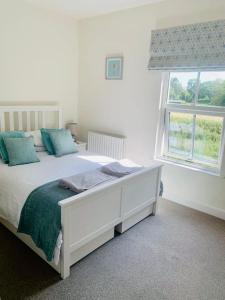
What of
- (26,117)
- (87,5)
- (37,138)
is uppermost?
(87,5)

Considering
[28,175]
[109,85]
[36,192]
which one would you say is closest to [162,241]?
[36,192]

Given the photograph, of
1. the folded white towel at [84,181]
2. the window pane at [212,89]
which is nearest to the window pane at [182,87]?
the window pane at [212,89]

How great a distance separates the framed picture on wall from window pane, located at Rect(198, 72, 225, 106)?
120 cm

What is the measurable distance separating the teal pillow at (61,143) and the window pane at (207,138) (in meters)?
1.65

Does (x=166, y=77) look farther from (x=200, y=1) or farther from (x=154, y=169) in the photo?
(x=154, y=169)

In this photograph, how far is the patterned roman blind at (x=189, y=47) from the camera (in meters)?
2.55

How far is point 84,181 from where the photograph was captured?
7.11 ft

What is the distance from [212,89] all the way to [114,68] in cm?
148

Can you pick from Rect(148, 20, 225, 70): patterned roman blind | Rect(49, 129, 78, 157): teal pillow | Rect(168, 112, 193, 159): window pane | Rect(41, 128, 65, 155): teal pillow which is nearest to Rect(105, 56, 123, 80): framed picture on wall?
Rect(148, 20, 225, 70): patterned roman blind

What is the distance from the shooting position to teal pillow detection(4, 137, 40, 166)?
2682 millimetres

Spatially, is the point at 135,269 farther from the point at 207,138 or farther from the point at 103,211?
the point at 207,138

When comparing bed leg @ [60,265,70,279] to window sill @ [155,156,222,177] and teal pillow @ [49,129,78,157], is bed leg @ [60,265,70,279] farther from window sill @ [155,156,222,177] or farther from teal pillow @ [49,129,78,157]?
window sill @ [155,156,222,177]

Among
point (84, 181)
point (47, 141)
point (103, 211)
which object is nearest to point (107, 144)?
point (47, 141)

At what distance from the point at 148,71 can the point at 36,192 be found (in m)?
2.17
